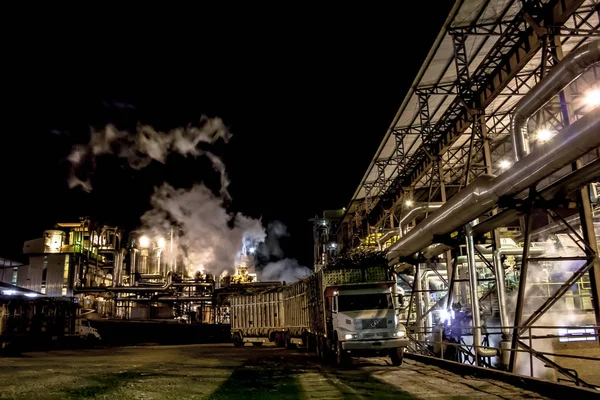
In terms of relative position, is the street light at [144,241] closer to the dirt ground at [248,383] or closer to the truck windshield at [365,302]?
the dirt ground at [248,383]

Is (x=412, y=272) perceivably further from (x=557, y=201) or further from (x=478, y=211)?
(x=557, y=201)

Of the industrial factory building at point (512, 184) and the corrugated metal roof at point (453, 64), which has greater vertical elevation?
the corrugated metal roof at point (453, 64)

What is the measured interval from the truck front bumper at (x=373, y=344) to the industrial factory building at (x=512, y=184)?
4.21 feet

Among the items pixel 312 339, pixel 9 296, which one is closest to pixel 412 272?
pixel 312 339

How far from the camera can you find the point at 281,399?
8.50m

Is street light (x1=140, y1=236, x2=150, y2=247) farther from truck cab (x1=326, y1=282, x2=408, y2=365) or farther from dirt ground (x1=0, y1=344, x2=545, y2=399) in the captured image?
truck cab (x1=326, y1=282, x2=408, y2=365)

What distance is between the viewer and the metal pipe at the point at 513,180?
7527mm

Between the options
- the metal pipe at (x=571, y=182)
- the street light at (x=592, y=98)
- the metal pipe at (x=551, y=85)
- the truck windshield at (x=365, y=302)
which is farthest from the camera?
the truck windshield at (x=365, y=302)

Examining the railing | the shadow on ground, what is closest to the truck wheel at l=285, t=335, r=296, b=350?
the railing

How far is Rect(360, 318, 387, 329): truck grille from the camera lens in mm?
14055

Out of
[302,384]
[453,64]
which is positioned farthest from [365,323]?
[453,64]

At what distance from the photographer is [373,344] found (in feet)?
45.1

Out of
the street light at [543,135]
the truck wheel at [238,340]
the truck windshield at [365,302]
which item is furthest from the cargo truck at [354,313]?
the truck wheel at [238,340]

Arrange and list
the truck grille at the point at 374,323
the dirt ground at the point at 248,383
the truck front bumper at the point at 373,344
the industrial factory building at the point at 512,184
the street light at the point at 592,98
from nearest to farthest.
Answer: the dirt ground at the point at 248,383 → the industrial factory building at the point at 512,184 → the street light at the point at 592,98 → the truck front bumper at the point at 373,344 → the truck grille at the point at 374,323
